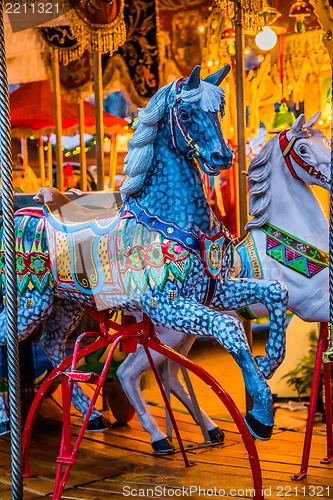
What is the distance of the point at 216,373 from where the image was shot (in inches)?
276

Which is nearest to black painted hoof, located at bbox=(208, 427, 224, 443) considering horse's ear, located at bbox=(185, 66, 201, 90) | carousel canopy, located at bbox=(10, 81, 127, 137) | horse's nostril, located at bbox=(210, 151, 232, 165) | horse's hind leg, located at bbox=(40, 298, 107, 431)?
horse's hind leg, located at bbox=(40, 298, 107, 431)

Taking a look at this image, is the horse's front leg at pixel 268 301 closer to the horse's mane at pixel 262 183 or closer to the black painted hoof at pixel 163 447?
the horse's mane at pixel 262 183

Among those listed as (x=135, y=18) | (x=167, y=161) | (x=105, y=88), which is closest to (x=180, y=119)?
(x=167, y=161)

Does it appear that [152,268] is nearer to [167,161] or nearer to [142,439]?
[167,161]

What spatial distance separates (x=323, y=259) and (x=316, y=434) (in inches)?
48.3

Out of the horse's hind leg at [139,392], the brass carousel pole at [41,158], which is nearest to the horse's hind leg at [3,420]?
the horse's hind leg at [139,392]

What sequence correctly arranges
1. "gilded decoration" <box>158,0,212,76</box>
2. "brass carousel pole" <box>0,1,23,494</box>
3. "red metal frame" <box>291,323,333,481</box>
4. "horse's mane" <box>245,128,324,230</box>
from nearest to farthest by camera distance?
"brass carousel pole" <box>0,1,23,494</box> < "red metal frame" <box>291,323,333,481</box> < "horse's mane" <box>245,128,324,230</box> < "gilded decoration" <box>158,0,212,76</box>

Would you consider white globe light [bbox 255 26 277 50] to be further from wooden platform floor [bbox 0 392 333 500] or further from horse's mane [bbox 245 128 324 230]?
wooden platform floor [bbox 0 392 333 500]

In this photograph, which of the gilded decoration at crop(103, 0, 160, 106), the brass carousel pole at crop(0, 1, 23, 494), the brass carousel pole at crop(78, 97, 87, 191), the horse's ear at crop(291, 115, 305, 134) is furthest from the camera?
the brass carousel pole at crop(78, 97, 87, 191)

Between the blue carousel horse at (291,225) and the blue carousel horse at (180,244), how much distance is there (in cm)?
63

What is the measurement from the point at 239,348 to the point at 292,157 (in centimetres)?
137

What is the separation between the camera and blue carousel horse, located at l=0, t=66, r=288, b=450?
137 inches

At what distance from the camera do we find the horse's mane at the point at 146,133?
354 cm

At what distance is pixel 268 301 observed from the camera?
12.0 feet
